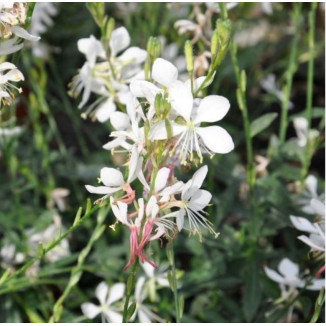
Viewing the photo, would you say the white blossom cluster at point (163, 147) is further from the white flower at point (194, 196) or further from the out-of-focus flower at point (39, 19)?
the out-of-focus flower at point (39, 19)

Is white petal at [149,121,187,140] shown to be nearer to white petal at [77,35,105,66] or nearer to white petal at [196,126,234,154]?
white petal at [196,126,234,154]

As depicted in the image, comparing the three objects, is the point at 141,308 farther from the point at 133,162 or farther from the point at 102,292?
the point at 133,162

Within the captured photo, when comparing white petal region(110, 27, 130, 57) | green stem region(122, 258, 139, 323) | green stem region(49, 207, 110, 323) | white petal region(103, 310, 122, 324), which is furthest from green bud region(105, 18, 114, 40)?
white petal region(103, 310, 122, 324)

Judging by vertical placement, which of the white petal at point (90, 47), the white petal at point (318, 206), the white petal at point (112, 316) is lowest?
the white petal at point (112, 316)

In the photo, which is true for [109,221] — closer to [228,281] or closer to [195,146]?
[228,281]

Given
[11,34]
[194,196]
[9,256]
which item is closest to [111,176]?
[194,196]

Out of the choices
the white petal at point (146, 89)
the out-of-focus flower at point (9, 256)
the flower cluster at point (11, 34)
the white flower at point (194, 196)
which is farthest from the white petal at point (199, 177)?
the out-of-focus flower at point (9, 256)
